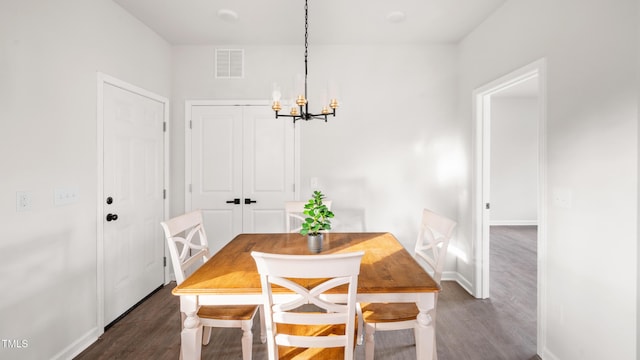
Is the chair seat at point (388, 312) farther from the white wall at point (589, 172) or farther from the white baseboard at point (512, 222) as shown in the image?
the white baseboard at point (512, 222)

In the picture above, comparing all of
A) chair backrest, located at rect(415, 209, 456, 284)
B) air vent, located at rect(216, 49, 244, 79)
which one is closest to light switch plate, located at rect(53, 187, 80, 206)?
air vent, located at rect(216, 49, 244, 79)

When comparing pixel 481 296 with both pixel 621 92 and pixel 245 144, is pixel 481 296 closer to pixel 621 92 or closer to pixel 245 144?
pixel 621 92

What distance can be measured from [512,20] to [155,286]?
13.8ft

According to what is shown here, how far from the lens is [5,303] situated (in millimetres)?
1642

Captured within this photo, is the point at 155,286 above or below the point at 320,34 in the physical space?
below

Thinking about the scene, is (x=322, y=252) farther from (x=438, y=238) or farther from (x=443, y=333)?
(x=443, y=333)

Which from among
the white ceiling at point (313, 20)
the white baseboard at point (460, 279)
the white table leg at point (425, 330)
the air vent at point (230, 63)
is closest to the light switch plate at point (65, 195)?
the white ceiling at point (313, 20)

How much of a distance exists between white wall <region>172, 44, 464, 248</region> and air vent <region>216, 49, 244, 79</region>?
7 cm

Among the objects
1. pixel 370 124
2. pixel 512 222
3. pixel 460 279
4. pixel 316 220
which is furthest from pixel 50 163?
pixel 512 222

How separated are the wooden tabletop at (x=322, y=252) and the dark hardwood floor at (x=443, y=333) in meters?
0.77

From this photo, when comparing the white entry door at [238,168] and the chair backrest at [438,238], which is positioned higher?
the white entry door at [238,168]

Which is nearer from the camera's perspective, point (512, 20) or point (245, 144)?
point (512, 20)

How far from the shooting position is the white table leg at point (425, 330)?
1.36m

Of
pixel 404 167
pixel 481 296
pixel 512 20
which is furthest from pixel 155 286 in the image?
pixel 512 20
